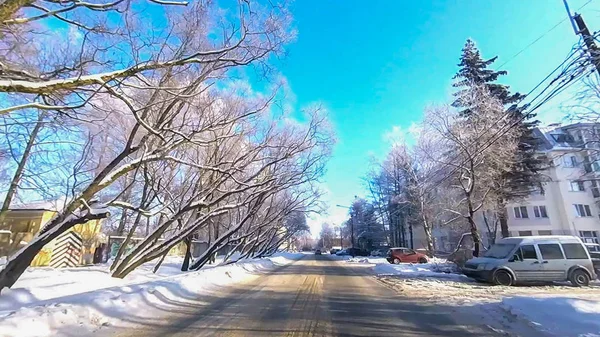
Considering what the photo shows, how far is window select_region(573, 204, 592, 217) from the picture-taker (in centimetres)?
3522

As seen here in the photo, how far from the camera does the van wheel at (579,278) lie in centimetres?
1234

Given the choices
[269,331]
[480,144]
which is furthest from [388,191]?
[269,331]

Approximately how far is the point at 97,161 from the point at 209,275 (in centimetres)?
623

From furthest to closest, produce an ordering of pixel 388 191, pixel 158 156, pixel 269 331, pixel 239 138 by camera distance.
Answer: pixel 388 191 < pixel 239 138 < pixel 158 156 < pixel 269 331

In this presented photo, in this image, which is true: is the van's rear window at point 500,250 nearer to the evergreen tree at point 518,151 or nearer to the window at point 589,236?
the evergreen tree at point 518,151

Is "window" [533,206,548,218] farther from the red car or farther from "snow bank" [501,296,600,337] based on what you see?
"snow bank" [501,296,600,337]

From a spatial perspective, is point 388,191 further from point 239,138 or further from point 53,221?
point 53,221

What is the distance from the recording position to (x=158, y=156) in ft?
30.6

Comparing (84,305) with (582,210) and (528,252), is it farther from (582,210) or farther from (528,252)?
(582,210)

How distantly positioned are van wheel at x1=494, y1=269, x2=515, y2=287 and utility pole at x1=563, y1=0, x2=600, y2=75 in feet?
28.1

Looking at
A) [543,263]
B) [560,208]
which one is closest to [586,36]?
[543,263]

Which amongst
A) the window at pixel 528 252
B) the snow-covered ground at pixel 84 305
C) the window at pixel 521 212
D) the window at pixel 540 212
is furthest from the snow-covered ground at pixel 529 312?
the window at pixel 521 212

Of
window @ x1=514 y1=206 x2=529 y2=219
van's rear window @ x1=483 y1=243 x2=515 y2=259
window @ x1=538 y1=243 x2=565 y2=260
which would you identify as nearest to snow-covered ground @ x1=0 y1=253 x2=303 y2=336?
van's rear window @ x1=483 y1=243 x2=515 y2=259

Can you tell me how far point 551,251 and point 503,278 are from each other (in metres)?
2.23
